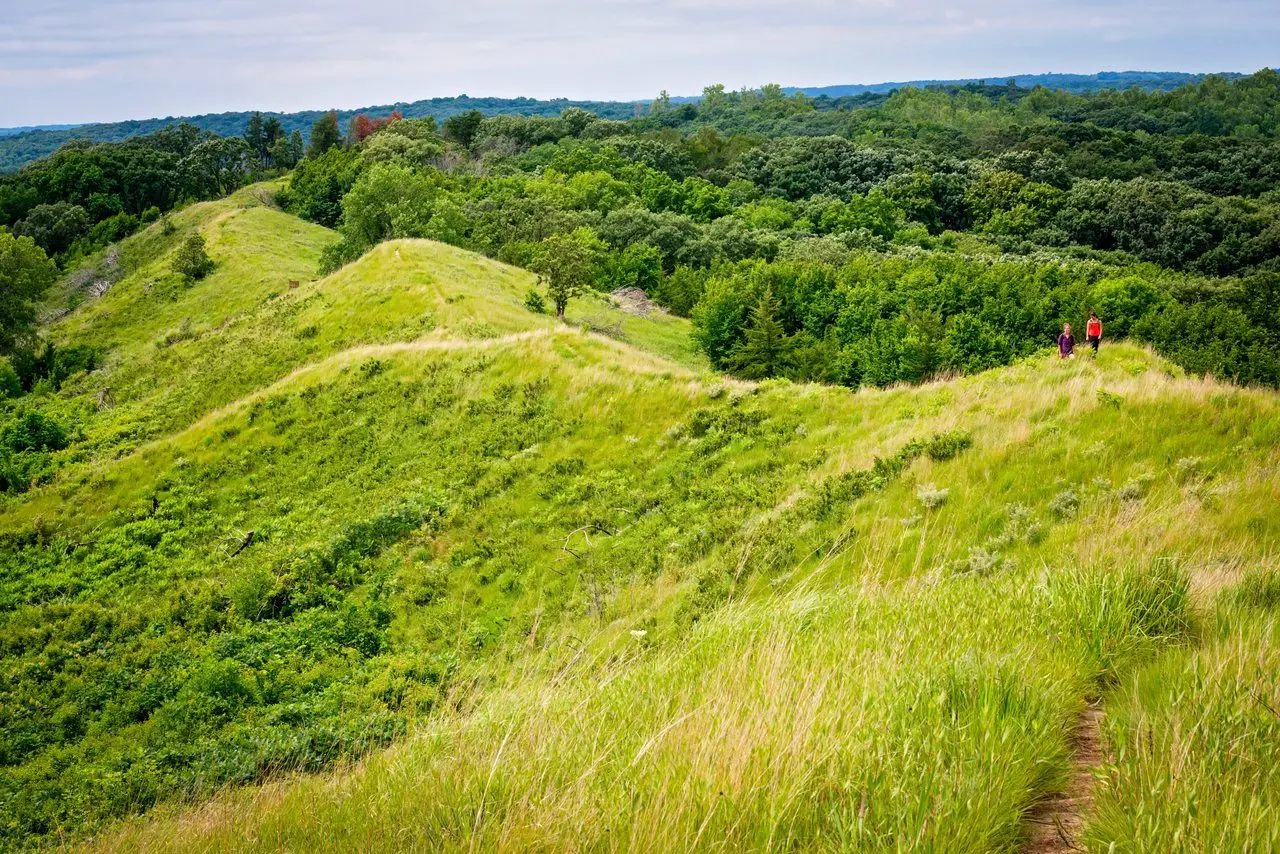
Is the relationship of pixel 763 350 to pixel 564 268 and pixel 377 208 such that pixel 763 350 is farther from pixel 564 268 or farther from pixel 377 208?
pixel 377 208

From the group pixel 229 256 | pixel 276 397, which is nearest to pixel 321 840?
pixel 276 397

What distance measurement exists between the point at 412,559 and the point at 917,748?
57.4 ft

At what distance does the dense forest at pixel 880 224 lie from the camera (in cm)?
4678

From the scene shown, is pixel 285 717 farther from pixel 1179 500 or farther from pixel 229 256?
pixel 229 256

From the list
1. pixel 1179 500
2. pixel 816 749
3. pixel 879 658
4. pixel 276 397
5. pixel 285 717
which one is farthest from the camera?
pixel 276 397

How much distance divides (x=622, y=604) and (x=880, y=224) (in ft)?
312

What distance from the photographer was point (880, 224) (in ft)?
326

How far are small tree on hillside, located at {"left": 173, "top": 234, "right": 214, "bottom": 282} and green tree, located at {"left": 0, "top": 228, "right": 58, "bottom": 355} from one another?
412 inches

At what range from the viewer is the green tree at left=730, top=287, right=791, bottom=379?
5094 centimetres

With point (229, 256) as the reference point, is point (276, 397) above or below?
below

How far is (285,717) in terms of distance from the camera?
541 inches

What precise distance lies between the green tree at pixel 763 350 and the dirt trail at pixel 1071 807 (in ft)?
153

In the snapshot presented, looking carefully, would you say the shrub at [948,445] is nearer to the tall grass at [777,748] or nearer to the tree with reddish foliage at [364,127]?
the tall grass at [777,748]

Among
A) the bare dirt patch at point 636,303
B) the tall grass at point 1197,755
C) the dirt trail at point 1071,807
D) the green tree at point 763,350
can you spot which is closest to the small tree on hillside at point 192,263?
the bare dirt patch at point 636,303
